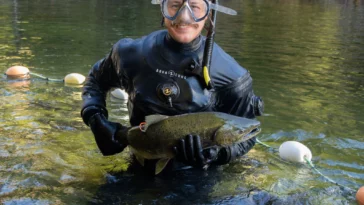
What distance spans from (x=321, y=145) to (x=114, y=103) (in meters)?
3.61

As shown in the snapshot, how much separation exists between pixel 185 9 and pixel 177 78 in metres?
0.63

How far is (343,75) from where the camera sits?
437 inches

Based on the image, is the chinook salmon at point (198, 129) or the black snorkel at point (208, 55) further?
the black snorkel at point (208, 55)

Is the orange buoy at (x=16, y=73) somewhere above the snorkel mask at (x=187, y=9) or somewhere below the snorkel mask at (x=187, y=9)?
below

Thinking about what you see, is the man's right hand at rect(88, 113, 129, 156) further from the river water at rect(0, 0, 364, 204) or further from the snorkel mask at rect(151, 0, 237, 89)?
the snorkel mask at rect(151, 0, 237, 89)

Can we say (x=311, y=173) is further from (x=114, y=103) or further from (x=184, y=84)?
(x=114, y=103)

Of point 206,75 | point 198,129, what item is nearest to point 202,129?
point 198,129

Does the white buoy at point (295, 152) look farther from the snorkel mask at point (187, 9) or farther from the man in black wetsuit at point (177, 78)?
the snorkel mask at point (187, 9)

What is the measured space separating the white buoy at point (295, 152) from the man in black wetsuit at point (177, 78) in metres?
1.54

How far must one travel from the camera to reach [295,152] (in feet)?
19.1

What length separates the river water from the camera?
4.59m

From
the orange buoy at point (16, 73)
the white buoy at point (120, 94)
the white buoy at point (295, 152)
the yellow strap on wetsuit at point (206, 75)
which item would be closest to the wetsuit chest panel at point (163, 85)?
the yellow strap on wetsuit at point (206, 75)

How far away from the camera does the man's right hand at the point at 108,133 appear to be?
4.17 m

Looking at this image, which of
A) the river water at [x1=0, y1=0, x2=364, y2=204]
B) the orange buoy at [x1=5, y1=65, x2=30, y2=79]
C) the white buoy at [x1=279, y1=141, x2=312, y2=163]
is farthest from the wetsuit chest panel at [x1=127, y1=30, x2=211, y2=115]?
the orange buoy at [x1=5, y1=65, x2=30, y2=79]
